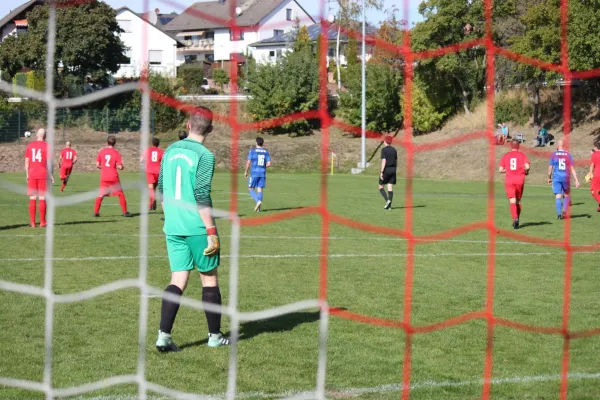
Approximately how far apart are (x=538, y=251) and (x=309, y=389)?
7.55 m

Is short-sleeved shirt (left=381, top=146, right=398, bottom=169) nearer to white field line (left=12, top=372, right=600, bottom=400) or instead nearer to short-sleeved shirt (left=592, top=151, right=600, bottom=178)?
short-sleeved shirt (left=592, top=151, right=600, bottom=178)

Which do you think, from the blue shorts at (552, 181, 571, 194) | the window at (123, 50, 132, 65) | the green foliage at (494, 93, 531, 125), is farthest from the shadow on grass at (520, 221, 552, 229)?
the window at (123, 50, 132, 65)

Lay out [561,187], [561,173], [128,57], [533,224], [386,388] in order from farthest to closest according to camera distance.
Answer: [561,187] < [561,173] < [533,224] < [128,57] < [386,388]

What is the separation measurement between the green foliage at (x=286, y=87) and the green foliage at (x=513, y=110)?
5791 mm

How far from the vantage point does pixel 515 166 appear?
48.6 feet

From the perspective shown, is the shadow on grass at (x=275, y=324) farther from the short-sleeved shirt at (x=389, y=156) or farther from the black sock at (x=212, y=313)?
the short-sleeved shirt at (x=389, y=156)

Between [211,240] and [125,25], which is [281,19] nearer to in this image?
[125,25]

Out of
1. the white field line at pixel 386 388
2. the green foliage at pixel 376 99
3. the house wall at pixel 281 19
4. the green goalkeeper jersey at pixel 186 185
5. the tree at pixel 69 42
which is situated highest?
the green foliage at pixel 376 99

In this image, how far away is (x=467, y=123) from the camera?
20094 millimetres

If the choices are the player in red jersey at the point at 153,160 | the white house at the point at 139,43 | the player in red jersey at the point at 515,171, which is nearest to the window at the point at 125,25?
the white house at the point at 139,43

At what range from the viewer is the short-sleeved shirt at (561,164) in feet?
53.1

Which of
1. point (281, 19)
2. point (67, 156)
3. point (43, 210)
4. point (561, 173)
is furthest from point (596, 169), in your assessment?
point (67, 156)

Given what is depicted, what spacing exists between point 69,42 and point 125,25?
20.0 inches

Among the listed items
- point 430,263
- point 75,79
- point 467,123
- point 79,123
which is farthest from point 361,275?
point 79,123
